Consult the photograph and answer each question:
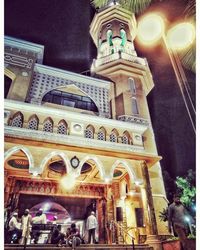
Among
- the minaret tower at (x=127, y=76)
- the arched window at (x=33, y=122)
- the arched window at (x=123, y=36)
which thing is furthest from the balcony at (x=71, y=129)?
the arched window at (x=123, y=36)

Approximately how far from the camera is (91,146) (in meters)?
10.0

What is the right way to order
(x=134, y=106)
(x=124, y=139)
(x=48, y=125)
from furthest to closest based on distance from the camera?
(x=134, y=106), (x=124, y=139), (x=48, y=125)

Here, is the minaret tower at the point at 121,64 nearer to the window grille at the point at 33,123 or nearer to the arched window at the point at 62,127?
the arched window at the point at 62,127

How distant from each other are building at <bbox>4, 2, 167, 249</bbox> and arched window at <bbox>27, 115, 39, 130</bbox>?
0.05ft

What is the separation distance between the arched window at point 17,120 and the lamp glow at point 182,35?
294 inches

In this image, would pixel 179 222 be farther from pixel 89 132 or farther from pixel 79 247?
A: pixel 89 132

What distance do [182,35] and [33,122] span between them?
7.67 meters

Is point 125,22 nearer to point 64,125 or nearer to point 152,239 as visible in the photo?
point 64,125

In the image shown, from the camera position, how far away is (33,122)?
1024 cm

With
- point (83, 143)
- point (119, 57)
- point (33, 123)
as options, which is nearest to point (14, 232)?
point (83, 143)

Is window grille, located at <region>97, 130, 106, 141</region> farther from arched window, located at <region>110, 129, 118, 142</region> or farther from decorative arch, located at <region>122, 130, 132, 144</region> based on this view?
decorative arch, located at <region>122, 130, 132, 144</region>

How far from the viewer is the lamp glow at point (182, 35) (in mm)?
5047

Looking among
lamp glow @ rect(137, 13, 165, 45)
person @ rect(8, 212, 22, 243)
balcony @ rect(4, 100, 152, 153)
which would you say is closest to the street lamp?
lamp glow @ rect(137, 13, 165, 45)

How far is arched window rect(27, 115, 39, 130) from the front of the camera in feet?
33.1
